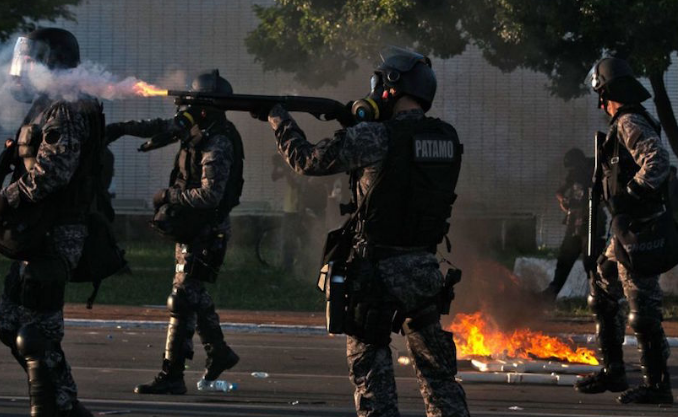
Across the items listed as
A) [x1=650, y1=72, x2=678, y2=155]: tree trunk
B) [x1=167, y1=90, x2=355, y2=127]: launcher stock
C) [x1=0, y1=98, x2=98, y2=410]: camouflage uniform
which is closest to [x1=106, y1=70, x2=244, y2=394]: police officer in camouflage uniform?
[x1=0, y1=98, x2=98, y2=410]: camouflage uniform

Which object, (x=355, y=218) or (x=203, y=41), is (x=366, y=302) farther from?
(x=203, y=41)

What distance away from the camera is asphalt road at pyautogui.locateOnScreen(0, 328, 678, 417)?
8.01 m

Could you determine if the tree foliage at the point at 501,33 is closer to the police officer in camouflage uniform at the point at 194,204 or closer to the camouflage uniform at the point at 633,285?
the camouflage uniform at the point at 633,285

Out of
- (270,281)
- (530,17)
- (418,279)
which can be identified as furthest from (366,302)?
(270,281)

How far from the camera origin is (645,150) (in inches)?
316

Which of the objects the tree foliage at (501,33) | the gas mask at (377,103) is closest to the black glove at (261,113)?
the gas mask at (377,103)

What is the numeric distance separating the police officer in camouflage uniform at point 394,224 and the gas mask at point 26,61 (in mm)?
1317

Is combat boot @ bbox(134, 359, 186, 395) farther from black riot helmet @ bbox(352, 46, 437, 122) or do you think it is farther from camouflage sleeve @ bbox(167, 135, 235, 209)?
black riot helmet @ bbox(352, 46, 437, 122)

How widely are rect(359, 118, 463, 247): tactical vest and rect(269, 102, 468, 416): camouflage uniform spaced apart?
0.06 meters

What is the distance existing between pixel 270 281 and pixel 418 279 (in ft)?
38.1

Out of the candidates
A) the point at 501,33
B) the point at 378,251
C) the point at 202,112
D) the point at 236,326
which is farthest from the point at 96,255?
the point at 501,33

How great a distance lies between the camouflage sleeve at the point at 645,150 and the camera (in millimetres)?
7977

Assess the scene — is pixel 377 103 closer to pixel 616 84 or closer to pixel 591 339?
pixel 616 84

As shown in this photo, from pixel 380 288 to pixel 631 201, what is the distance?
272cm
